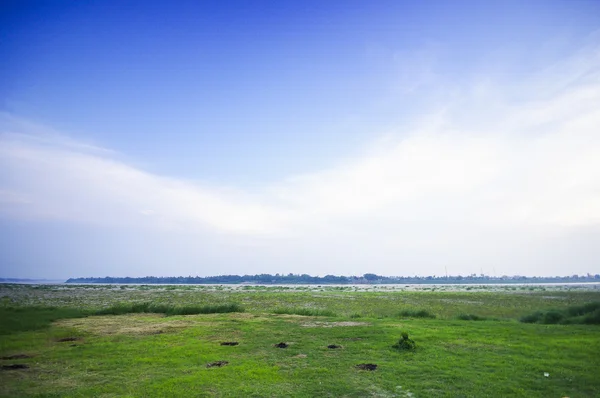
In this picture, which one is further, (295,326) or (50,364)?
(295,326)

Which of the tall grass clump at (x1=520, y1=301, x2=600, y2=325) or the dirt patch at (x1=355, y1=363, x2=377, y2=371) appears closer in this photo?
the dirt patch at (x1=355, y1=363, x2=377, y2=371)

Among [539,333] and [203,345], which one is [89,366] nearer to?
[203,345]

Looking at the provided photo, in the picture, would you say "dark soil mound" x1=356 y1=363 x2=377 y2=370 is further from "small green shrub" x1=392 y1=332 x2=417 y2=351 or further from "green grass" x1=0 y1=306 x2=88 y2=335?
"green grass" x1=0 y1=306 x2=88 y2=335

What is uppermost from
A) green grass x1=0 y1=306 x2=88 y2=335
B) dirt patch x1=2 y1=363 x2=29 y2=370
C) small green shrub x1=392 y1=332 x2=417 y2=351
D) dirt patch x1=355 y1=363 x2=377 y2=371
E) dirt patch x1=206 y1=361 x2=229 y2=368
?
small green shrub x1=392 y1=332 x2=417 y2=351

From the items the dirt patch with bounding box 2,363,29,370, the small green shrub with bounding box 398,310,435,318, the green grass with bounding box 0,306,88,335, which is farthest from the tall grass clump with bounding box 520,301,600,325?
the green grass with bounding box 0,306,88,335

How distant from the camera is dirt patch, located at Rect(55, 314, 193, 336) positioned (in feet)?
75.4

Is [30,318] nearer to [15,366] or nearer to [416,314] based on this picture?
[15,366]

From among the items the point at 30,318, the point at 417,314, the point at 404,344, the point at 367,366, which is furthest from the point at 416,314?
the point at 30,318

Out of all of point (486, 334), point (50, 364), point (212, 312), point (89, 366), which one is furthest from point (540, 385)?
point (212, 312)

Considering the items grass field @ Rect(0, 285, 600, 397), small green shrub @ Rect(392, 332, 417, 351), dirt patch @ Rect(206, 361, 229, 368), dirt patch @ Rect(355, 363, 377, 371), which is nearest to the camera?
grass field @ Rect(0, 285, 600, 397)

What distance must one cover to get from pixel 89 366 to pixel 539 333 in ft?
80.5

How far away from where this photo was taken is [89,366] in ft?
48.5

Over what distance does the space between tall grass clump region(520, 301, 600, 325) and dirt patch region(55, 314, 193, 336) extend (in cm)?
2743

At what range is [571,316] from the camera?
2544cm
